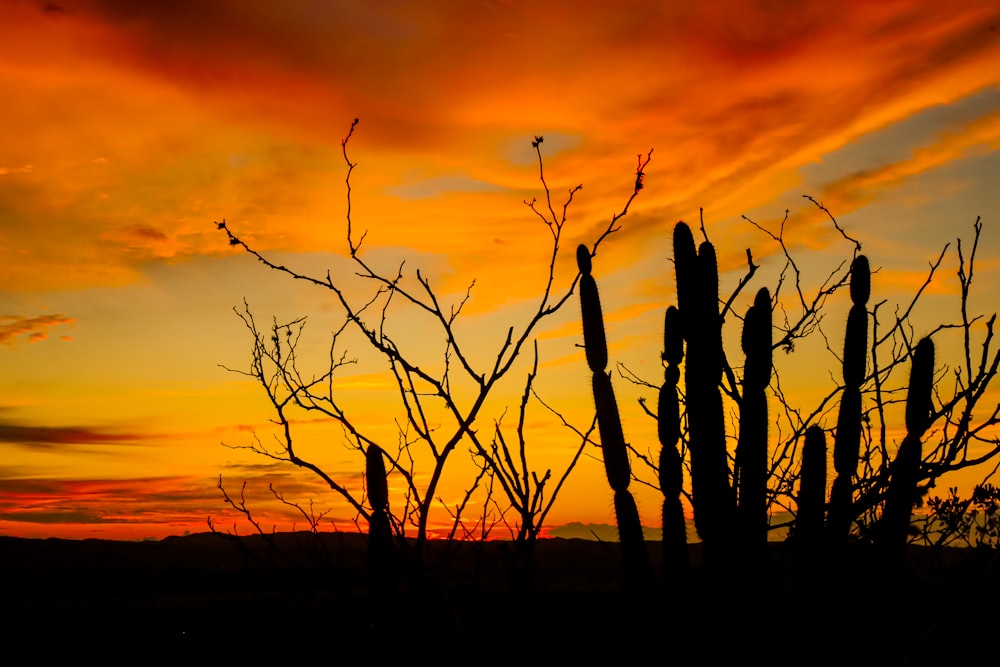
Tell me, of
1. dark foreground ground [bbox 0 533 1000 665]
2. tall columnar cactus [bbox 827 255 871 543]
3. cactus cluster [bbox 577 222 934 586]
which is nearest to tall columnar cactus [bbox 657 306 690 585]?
cactus cluster [bbox 577 222 934 586]

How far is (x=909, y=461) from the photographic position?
604 cm

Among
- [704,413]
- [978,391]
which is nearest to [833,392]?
[978,391]

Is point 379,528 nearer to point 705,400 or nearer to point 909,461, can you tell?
point 705,400

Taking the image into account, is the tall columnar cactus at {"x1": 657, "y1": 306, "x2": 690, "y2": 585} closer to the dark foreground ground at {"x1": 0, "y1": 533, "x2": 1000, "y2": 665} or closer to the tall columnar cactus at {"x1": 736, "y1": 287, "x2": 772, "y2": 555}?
the dark foreground ground at {"x1": 0, "y1": 533, "x2": 1000, "y2": 665}

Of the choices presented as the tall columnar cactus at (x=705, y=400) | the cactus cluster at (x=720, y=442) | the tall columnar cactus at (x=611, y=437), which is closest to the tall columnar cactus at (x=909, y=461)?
the cactus cluster at (x=720, y=442)

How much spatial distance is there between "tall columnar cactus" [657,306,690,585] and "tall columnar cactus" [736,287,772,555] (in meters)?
0.41

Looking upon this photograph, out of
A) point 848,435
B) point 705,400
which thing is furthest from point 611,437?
point 848,435

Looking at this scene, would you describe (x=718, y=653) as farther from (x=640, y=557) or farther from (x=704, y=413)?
(x=704, y=413)

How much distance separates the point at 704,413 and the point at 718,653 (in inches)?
57.5

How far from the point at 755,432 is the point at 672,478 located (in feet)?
2.05

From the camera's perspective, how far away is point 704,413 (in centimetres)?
579

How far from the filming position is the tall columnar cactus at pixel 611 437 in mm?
5938

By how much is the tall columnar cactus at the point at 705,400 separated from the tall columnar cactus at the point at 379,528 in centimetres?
200

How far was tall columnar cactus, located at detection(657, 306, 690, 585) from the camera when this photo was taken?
6047 mm
